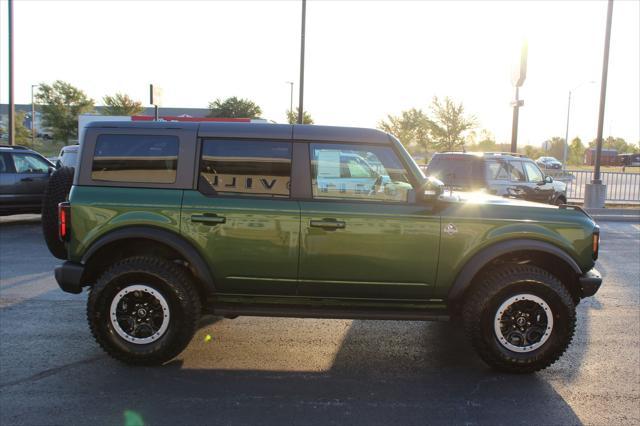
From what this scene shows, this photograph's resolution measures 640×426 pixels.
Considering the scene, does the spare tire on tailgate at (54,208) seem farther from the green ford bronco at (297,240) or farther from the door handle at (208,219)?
the door handle at (208,219)

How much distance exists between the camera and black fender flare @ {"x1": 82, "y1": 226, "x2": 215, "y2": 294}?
4.25 meters

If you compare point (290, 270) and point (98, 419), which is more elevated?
point (290, 270)

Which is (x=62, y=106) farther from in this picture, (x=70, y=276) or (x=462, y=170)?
(x=70, y=276)

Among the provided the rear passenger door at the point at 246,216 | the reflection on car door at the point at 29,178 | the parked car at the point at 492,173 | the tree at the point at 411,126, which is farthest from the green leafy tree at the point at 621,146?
the rear passenger door at the point at 246,216

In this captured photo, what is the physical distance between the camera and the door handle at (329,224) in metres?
4.21

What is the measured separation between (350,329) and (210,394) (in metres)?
1.93

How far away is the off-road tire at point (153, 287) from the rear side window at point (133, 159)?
0.74m

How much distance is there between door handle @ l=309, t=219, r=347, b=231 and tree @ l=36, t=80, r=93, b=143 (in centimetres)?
5124

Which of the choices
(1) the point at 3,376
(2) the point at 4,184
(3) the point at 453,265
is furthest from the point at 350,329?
(2) the point at 4,184

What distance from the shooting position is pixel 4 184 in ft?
36.7

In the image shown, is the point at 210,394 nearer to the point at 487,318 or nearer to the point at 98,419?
the point at 98,419

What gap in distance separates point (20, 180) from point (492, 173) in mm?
10083

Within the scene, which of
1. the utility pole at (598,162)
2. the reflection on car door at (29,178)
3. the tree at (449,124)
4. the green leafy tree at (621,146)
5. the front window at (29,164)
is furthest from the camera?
the green leafy tree at (621,146)

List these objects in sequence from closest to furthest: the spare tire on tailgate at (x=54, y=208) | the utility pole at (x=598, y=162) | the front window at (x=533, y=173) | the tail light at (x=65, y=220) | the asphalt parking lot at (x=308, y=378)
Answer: the asphalt parking lot at (x=308, y=378) < the tail light at (x=65, y=220) < the spare tire on tailgate at (x=54, y=208) < the front window at (x=533, y=173) < the utility pole at (x=598, y=162)
